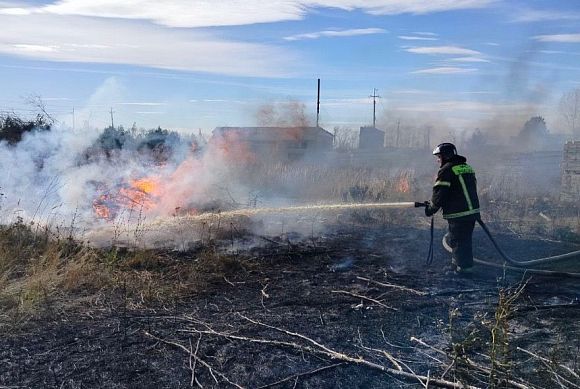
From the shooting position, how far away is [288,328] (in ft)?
18.7

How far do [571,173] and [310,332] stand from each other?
14.2 m

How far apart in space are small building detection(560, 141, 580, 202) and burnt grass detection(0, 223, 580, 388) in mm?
9734

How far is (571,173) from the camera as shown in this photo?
1625 cm

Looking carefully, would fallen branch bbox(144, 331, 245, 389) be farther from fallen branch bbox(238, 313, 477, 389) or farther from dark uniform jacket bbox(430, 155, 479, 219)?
dark uniform jacket bbox(430, 155, 479, 219)

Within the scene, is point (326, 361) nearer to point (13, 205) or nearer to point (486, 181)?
point (13, 205)

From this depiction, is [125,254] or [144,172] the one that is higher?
[144,172]

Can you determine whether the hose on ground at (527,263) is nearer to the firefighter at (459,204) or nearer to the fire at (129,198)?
the firefighter at (459,204)

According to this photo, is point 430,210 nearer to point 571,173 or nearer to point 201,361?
point 201,361

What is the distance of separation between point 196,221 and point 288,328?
6086 mm

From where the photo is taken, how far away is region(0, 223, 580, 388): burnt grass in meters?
4.43

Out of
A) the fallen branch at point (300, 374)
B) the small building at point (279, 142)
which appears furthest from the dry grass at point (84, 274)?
the small building at point (279, 142)

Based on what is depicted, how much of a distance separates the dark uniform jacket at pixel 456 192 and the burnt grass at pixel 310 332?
1057mm

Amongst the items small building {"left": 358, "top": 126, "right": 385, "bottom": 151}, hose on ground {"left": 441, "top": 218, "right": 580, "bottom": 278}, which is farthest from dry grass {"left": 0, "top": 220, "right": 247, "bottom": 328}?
small building {"left": 358, "top": 126, "right": 385, "bottom": 151}

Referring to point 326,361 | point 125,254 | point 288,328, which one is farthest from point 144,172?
point 326,361
